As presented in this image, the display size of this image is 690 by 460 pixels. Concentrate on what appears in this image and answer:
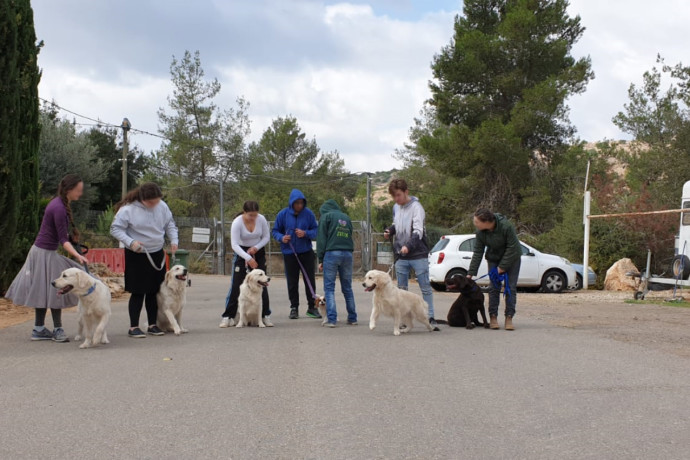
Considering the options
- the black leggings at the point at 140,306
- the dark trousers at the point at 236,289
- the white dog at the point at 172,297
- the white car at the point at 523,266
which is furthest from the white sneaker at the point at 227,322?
the white car at the point at 523,266

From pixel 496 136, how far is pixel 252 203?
913 inches

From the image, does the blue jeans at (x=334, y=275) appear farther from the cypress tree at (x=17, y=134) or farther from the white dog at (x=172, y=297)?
the cypress tree at (x=17, y=134)

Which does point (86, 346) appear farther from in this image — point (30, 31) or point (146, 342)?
point (30, 31)

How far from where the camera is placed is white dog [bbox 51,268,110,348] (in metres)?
7.66

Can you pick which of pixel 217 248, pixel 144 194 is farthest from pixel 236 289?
pixel 217 248

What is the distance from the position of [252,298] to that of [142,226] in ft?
6.34

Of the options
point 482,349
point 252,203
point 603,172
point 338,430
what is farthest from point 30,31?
point 603,172

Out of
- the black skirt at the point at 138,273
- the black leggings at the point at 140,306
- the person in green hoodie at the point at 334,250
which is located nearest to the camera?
the black skirt at the point at 138,273

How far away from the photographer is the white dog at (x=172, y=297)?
28.9 feet

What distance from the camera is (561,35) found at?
32.9m

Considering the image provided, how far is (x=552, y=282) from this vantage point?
18.9 meters

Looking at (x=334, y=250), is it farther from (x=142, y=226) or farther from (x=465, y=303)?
(x=142, y=226)

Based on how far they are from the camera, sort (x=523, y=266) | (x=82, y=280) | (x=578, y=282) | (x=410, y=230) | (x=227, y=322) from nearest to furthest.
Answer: (x=82, y=280)
(x=410, y=230)
(x=227, y=322)
(x=523, y=266)
(x=578, y=282)

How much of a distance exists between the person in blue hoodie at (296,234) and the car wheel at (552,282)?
10128 mm
